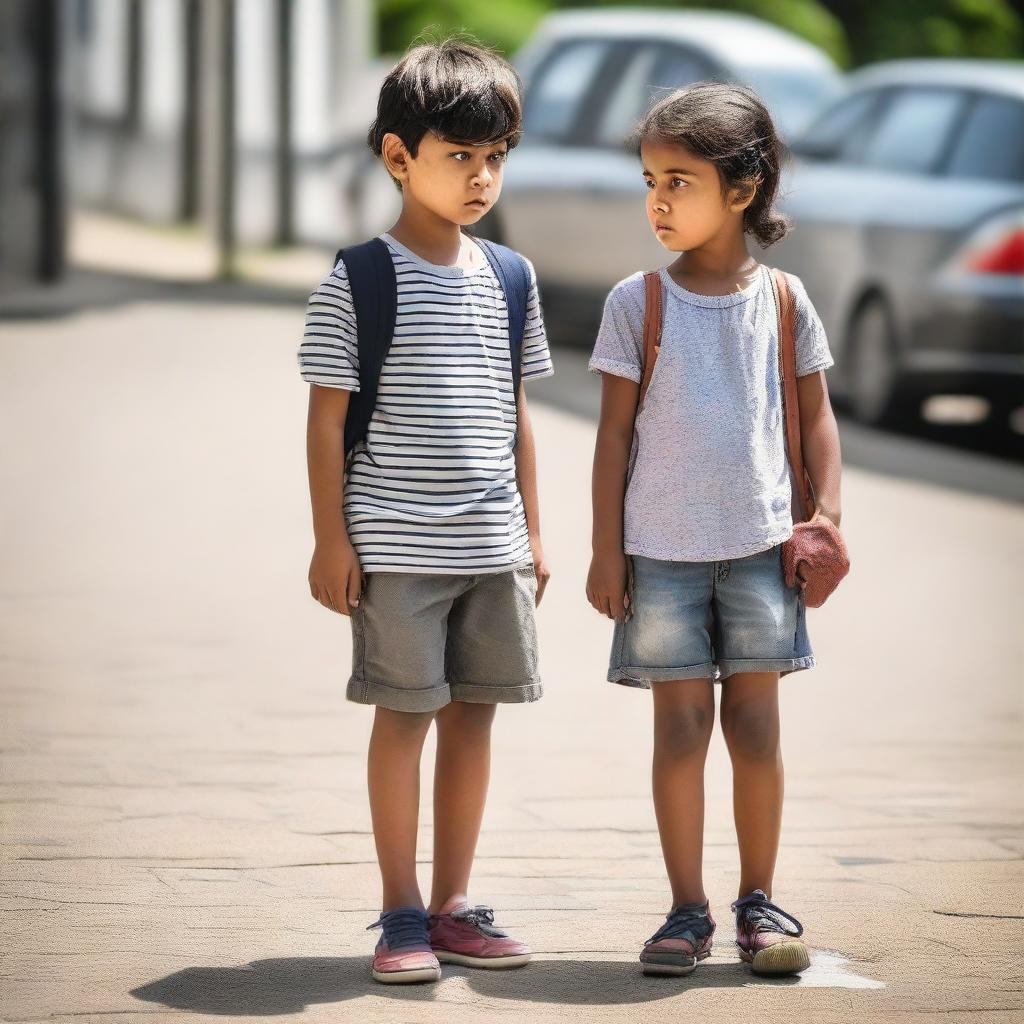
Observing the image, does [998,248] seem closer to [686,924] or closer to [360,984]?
[686,924]

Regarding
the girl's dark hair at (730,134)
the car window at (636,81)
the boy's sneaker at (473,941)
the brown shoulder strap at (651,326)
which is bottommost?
the boy's sneaker at (473,941)

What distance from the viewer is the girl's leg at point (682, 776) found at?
4.02 meters

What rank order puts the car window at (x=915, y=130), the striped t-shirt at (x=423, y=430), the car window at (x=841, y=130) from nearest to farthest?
the striped t-shirt at (x=423, y=430)
the car window at (x=915, y=130)
the car window at (x=841, y=130)

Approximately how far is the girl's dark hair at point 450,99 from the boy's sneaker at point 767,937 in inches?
57.5

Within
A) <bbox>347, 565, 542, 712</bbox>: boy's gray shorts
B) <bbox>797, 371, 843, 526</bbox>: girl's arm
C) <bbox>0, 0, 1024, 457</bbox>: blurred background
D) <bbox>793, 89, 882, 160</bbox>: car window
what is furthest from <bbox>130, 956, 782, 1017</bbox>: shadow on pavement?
<bbox>793, 89, 882, 160</bbox>: car window

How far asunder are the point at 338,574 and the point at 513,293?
24.7 inches

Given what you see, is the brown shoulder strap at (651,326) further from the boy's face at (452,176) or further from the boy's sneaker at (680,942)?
the boy's sneaker at (680,942)

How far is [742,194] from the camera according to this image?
4.02m

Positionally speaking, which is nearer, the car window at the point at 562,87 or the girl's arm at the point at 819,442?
the girl's arm at the point at 819,442

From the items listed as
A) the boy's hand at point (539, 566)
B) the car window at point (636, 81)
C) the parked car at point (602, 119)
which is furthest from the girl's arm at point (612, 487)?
the car window at point (636, 81)

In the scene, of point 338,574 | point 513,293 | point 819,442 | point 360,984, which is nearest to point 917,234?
point 819,442

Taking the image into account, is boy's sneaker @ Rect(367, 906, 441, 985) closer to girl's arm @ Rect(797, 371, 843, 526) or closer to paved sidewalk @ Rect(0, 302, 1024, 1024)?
paved sidewalk @ Rect(0, 302, 1024, 1024)

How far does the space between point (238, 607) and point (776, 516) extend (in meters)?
3.41

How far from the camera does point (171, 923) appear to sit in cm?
417
